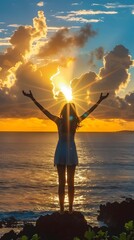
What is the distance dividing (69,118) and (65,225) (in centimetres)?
323

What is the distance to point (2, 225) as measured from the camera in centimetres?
3139

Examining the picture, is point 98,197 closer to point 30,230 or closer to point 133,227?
point 30,230

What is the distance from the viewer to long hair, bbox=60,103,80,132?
1104 centimetres

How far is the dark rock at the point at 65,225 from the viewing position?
1199 cm

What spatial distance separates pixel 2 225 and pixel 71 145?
72.4 ft

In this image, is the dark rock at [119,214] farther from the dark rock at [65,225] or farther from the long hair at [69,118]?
the long hair at [69,118]

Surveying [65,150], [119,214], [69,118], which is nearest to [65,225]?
[65,150]

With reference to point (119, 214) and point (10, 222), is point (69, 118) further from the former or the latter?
point (10, 222)

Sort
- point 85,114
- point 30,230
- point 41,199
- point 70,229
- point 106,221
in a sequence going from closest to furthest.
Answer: point 85,114 → point 70,229 → point 30,230 → point 106,221 → point 41,199

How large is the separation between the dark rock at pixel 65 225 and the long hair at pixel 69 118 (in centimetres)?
268

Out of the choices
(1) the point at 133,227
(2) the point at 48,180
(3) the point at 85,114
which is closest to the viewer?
(1) the point at 133,227

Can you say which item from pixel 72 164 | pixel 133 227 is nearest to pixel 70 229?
pixel 72 164

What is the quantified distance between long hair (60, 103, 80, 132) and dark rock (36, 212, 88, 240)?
268 centimetres

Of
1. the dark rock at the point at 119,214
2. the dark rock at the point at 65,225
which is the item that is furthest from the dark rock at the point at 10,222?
the dark rock at the point at 65,225
